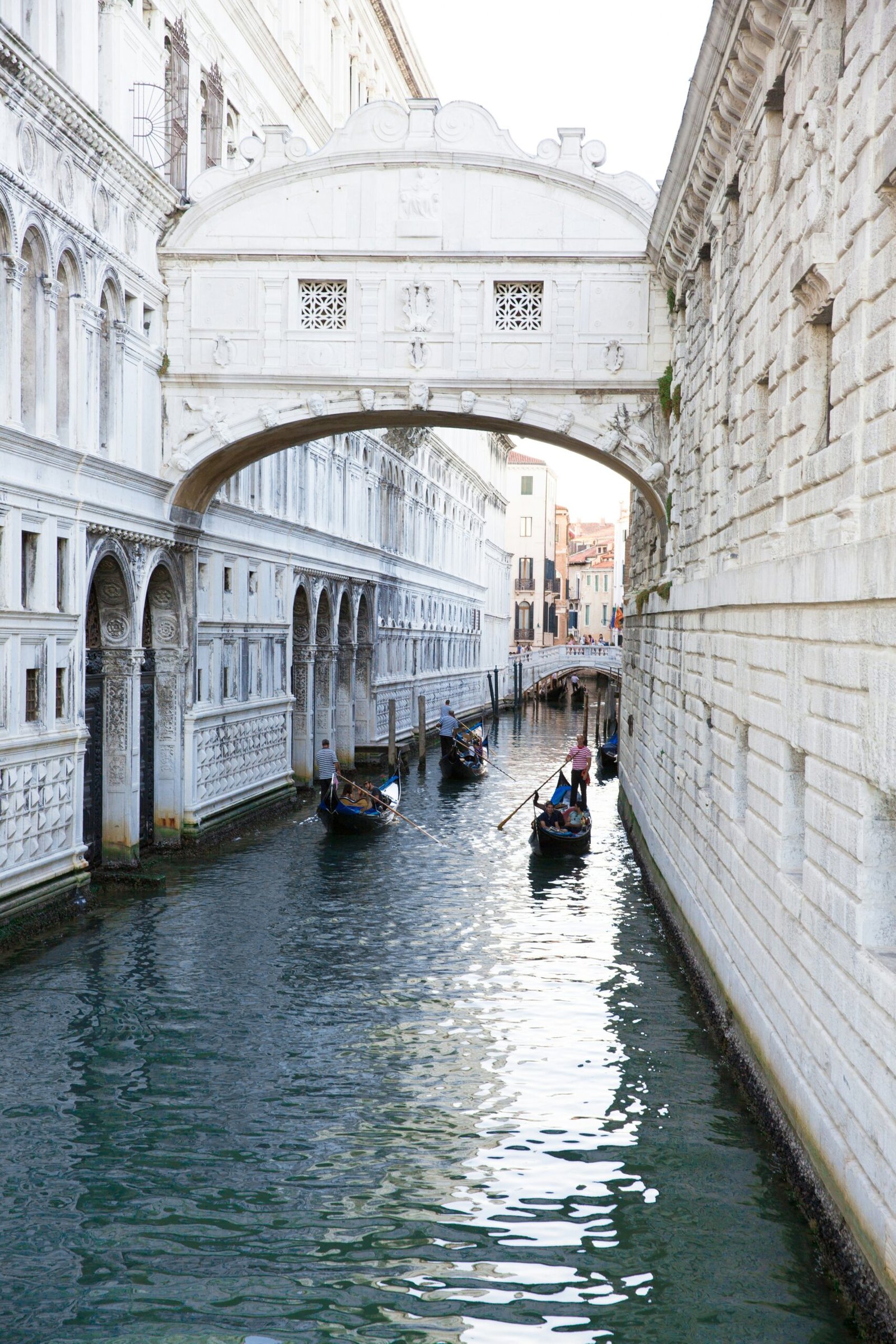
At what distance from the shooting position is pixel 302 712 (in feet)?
67.1

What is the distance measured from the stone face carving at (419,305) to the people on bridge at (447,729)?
11021 millimetres

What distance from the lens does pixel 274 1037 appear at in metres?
8.61

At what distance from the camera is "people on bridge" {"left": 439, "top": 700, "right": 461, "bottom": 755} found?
23.7m

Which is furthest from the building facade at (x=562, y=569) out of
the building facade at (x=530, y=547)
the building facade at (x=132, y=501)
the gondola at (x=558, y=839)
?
the gondola at (x=558, y=839)

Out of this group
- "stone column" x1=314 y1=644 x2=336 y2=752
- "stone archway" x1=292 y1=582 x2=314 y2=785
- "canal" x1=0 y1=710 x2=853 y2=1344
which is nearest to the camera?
"canal" x1=0 y1=710 x2=853 y2=1344

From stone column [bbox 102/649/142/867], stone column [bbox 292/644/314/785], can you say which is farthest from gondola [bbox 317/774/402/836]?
stone column [bbox 292/644/314/785]

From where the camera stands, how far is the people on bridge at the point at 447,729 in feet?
77.8

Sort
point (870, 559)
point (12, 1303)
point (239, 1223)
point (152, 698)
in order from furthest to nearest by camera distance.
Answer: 1. point (152, 698)
2. point (239, 1223)
3. point (12, 1303)
4. point (870, 559)

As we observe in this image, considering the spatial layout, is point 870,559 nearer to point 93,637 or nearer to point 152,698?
point 93,637

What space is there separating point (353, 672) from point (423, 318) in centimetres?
1056

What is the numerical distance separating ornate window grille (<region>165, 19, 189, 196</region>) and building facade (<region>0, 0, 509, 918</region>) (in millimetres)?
29

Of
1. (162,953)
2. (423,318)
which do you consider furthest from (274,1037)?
(423,318)

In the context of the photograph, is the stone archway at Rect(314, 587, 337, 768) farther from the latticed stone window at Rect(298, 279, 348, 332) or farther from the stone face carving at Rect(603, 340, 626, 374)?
the stone face carving at Rect(603, 340, 626, 374)

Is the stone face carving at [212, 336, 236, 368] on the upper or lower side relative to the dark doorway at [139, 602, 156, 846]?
upper
